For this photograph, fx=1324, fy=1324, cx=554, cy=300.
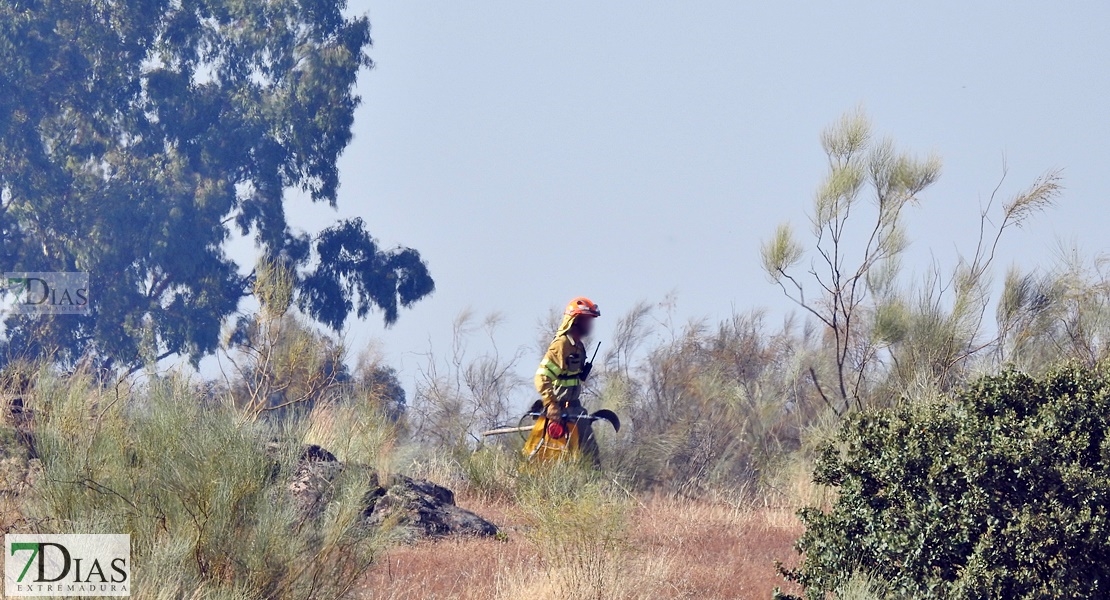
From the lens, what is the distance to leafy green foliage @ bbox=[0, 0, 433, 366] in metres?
26.1

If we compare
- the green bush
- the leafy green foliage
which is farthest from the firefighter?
the leafy green foliage

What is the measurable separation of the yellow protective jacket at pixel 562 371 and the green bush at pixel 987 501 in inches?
198

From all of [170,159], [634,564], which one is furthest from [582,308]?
[170,159]

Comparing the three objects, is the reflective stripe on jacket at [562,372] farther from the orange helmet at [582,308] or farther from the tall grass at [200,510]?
the tall grass at [200,510]

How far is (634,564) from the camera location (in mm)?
8227

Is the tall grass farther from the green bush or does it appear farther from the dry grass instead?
the green bush

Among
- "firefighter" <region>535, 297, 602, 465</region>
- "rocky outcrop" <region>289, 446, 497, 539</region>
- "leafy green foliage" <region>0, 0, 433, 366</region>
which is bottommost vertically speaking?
"rocky outcrop" <region>289, 446, 497, 539</region>

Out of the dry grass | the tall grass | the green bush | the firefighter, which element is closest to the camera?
the tall grass

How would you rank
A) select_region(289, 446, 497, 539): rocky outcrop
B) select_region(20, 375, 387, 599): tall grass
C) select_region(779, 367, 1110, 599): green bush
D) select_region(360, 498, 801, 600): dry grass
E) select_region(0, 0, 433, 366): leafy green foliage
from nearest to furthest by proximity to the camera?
select_region(20, 375, 387, 599): tall grass, select_region(779, 367, 1110, 599): green bush, select_region(360, 498, 801, 600): dry grass, select_region(289, 446, 497, 539): rocky outcrop, select_region(0, 0, 433, 366): leafy green foliage

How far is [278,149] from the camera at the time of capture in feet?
91.9

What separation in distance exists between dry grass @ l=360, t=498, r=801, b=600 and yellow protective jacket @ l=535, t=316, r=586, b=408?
125 centimetres

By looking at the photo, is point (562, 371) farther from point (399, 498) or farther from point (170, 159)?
point (170, 159)

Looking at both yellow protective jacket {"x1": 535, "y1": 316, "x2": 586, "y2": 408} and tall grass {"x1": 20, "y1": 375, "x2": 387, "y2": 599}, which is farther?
yellow protective jacket {"x1": 535, "y1": 316, "x2": 586, "y2": 408}

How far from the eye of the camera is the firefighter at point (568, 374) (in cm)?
1238
